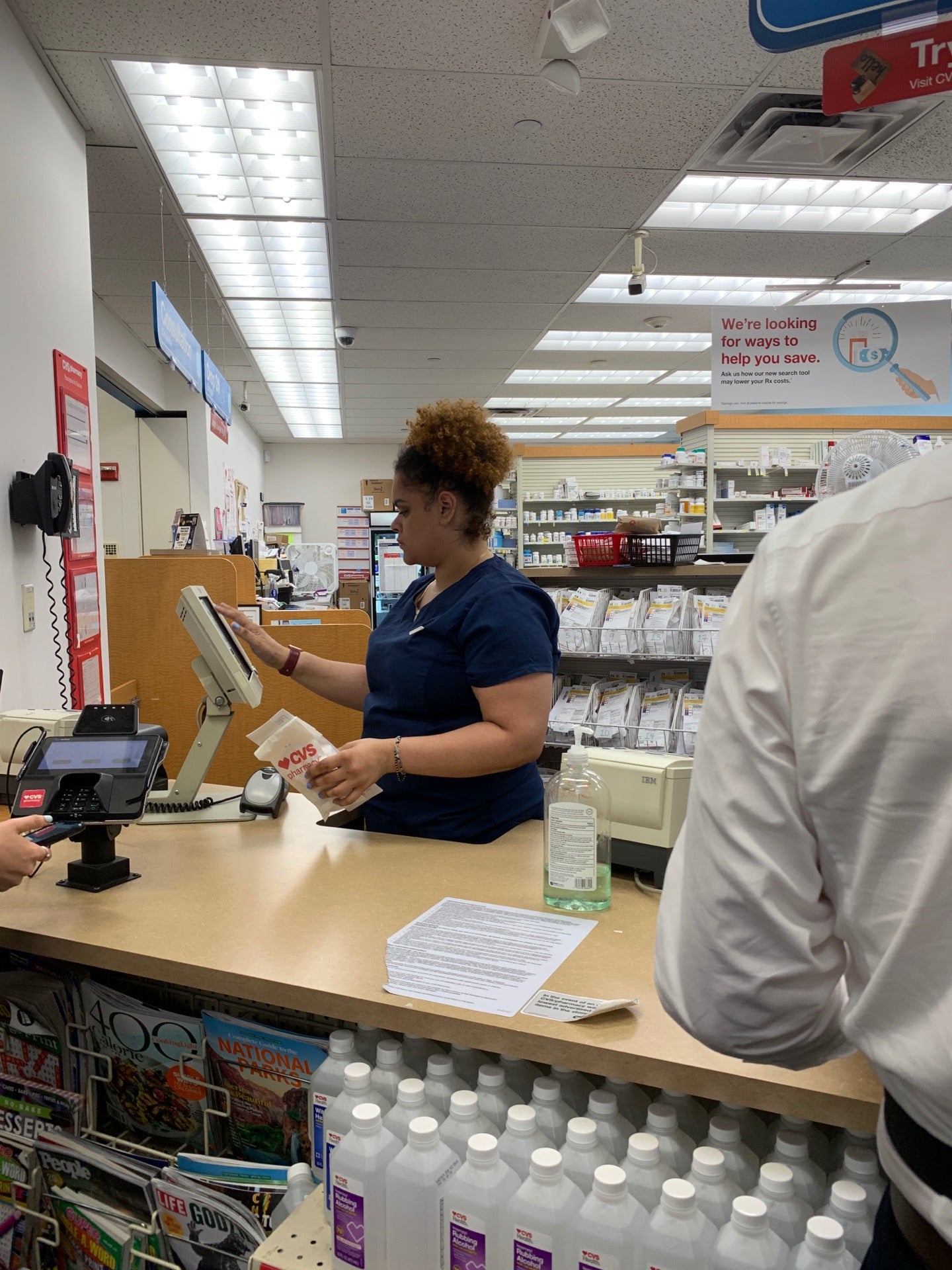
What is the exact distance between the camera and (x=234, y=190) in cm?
459

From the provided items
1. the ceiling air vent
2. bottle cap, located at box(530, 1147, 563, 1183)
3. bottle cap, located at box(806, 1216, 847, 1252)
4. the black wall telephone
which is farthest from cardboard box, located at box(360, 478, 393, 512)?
bottle cap, located at box(806, 1216, 847, 1252)

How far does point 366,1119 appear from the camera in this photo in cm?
103

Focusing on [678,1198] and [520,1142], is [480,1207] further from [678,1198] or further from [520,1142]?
[678,1198]

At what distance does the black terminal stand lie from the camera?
1636mm

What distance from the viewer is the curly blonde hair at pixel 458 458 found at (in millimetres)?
2043

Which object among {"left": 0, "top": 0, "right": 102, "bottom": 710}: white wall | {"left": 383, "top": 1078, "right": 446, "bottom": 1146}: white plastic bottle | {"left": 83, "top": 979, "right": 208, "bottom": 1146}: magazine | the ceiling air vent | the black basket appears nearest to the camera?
{"left": 383, "top": 1078, "right": 446, "bottom": 1146}: white plastic bottle

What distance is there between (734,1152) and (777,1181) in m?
0.10

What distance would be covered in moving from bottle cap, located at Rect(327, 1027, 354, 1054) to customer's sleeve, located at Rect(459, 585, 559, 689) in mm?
782

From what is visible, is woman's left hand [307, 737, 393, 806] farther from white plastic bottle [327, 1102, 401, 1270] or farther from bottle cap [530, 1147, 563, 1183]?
bottle cap [530, 1147, 563, 1183]

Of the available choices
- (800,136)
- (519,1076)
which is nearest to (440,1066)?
(519,1076)

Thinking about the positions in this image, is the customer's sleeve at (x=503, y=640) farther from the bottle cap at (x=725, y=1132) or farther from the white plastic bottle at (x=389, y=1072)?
the bottle cap at (x=725, y=1132)

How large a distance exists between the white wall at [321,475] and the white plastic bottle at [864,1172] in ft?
47.7

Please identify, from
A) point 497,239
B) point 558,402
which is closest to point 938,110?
point 497,239

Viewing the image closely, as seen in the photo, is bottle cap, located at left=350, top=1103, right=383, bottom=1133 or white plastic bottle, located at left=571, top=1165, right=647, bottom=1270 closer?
white plastic bottle, located at left=571, top=1165, right=647, bottom=1270
